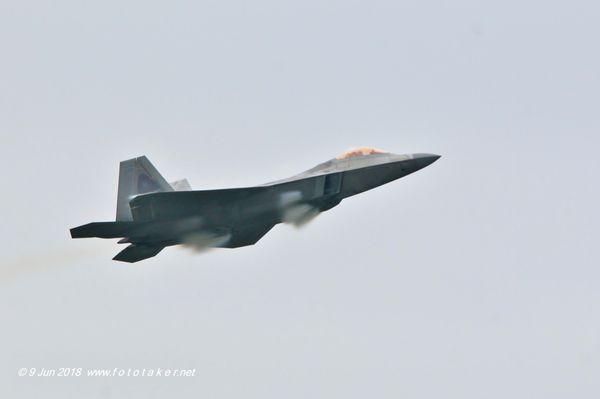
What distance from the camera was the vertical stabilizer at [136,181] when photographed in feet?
131

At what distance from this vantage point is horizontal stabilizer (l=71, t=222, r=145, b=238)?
3694 centimetres

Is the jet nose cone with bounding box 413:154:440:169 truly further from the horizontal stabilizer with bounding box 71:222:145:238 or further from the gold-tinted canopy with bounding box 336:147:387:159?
the horizontal stabilizer with bounding box 71:222:145:238

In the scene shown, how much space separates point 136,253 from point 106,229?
308 cm

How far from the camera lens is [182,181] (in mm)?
41500

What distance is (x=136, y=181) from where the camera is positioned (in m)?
39.9

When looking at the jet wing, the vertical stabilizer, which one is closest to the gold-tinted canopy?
the jet wing

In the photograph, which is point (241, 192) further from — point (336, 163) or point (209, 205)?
point (336, 163)

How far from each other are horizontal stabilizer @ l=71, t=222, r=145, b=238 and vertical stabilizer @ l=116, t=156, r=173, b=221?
1877 mm

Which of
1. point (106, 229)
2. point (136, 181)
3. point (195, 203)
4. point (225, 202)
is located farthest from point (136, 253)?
point (225, 202)

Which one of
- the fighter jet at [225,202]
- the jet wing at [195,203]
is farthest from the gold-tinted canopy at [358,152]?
the jet wing at [195,203]

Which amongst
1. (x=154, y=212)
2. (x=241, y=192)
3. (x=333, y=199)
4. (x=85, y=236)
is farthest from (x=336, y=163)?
(x=85, y=236)

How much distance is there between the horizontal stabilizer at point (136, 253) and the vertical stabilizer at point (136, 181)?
4.30 feet

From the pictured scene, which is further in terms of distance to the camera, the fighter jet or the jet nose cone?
the jet nose cone

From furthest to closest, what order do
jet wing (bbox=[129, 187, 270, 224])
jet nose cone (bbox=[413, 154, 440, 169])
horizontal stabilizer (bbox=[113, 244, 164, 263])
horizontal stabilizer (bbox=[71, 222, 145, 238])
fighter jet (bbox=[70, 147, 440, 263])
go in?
horizontal stabilizer (bbox=[113, 244, 164, 263])
jet nose cone (bbox=[413, 154, 440, 169])
fighter jet (bbox=[70, 147, 440, 263])
jet wing (bbox=[129, 187, 270, 224])
horizontal stabilizer (bbox=[71, 222, 145, 238])
